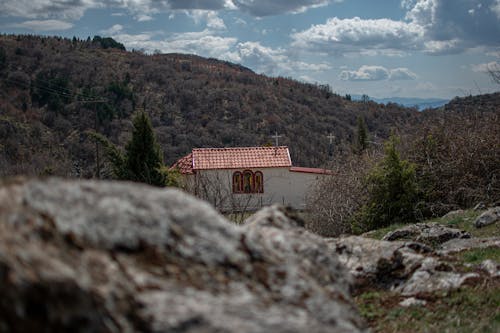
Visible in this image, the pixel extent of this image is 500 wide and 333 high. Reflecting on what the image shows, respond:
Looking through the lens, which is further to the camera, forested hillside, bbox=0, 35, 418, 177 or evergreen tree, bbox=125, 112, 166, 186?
forested hillside, bbox=0, 35, 418, 177

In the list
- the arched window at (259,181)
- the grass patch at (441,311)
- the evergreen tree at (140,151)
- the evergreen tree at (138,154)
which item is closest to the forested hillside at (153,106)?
the evergreen tree at (138,154)

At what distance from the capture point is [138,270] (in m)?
2.40

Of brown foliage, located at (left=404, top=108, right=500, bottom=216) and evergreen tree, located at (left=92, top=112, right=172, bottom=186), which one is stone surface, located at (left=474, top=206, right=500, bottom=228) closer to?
brown foliage, located at (left=404, top=108, right=500, bottom=216)

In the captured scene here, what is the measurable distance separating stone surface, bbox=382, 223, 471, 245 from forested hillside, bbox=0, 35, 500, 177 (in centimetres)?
3622

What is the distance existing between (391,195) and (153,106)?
2423 inches

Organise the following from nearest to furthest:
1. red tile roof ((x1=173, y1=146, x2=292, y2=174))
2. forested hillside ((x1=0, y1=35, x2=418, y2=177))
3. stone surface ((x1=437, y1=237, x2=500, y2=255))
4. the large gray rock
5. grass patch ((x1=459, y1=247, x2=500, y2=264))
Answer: the large gray rock < grass patch ((x1=459, y1=247, x2=500, y2=264)) < stone surface ((x1=437, y1=237, x2=500, y2=255)) < red tile roof ((x1=173, y1=146, x2=292, y2=174)) < forested hillside ((x1=0, y1=35, x2=418, y2=177))

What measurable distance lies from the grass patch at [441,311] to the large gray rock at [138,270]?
175cm

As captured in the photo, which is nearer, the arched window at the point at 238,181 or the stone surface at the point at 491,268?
the stone surface at the point at 491,268

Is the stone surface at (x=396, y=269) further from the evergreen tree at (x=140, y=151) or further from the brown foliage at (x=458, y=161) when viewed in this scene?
the evergreen tree at (x=140, y=151)

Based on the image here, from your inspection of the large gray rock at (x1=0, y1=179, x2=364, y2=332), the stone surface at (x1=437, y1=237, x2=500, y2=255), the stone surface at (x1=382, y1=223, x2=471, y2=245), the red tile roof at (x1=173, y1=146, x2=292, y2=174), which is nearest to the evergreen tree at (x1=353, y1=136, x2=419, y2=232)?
the stone surface at (x1=382, y1=223, x2=471, y2=245)

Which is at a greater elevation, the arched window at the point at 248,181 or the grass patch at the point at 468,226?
the grass patch at the point at 468,226

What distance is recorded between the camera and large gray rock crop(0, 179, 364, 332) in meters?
2.09

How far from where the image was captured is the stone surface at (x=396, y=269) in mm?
5625

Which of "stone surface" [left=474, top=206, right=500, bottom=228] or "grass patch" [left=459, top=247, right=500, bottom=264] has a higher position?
"grass patch" [left=459, top=247, right=500, bottom=264]
